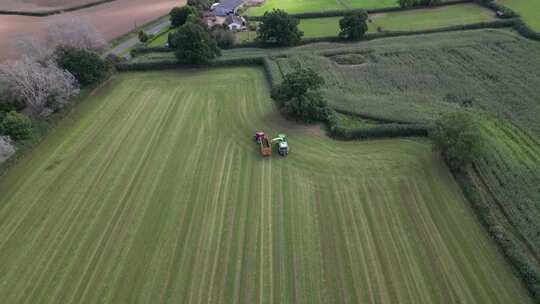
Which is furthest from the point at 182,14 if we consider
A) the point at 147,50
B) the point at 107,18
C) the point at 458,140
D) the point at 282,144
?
the point at 458,140

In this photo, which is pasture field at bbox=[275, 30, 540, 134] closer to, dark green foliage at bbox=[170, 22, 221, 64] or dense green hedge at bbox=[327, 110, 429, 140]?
dense green hedge at bbox=[327, 110, 429, 140]

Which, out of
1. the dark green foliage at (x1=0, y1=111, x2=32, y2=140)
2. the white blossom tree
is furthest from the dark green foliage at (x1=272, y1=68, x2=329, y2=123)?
the dark green foliage at (x1=0, y1=111, x2=32, y2=140)

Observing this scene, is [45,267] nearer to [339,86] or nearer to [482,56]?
[339,86]

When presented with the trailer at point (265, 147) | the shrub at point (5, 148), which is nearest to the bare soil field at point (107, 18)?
the shrub at point (5, 148)

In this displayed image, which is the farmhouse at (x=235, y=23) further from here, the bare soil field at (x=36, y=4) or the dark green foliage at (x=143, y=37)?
the bare soil field at (x=36, y=4)

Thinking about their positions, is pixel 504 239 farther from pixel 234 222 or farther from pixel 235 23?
pixel 235 23

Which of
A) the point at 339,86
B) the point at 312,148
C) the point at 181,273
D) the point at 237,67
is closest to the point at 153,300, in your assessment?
the point at 181,273
